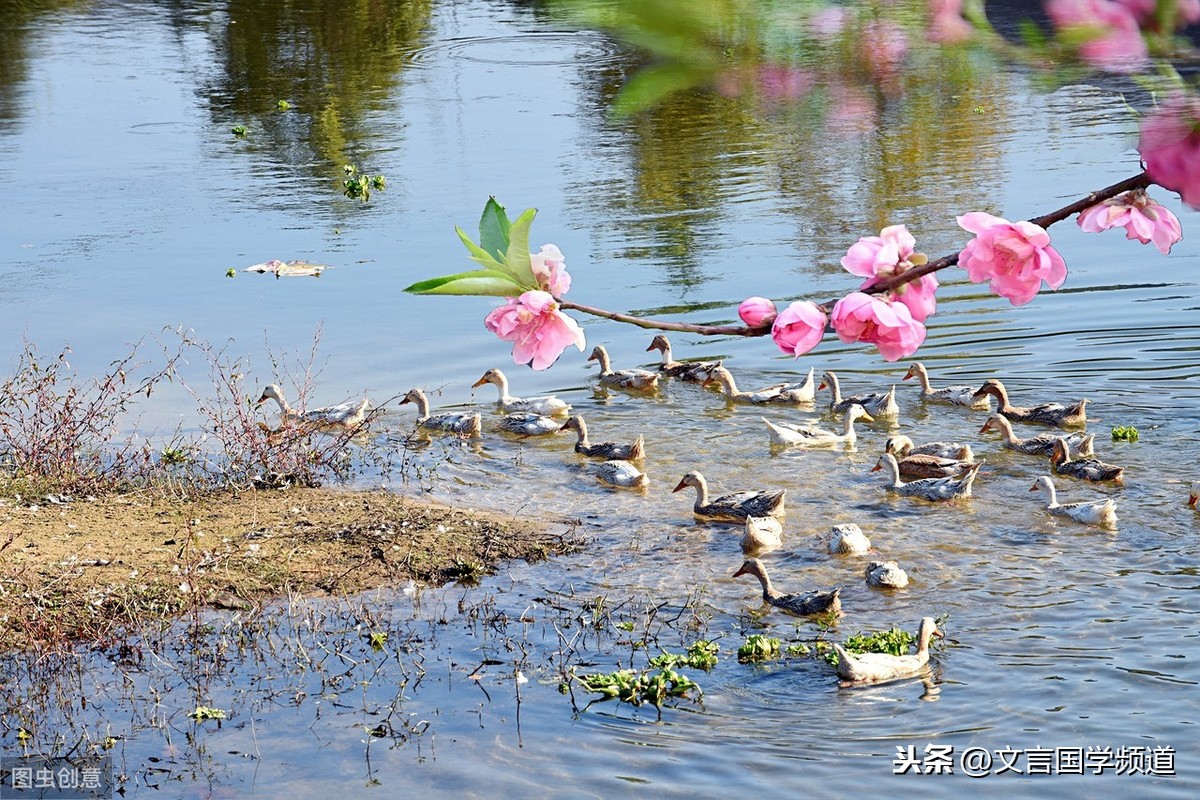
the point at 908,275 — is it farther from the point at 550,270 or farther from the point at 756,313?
the point at 550,270

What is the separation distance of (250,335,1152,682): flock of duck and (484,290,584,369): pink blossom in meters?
5.70

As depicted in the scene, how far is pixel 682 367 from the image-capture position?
1420cm

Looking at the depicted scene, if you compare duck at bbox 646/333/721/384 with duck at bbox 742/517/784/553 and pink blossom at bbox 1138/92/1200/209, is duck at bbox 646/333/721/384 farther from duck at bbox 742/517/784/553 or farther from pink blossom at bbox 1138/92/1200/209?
pink blossom at bbox 1138/92/1200/209

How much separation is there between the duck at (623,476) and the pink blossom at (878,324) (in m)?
9.41

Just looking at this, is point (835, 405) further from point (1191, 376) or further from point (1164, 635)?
point (1164, 635)

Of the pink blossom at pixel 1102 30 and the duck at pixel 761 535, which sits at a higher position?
the pink blossom at pixel 1102 30

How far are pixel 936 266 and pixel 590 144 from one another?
75.3 ft

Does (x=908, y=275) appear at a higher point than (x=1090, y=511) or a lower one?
higher

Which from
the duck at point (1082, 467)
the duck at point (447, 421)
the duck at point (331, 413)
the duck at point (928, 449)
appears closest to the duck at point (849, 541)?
the duck at point (928, 449)

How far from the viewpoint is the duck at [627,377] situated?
1395 centimetres

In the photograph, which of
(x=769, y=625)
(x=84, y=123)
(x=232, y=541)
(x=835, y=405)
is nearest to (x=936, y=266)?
(x=769, y=625)

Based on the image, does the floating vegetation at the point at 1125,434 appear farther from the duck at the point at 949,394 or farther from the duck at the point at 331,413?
the duck at the point at 331,413

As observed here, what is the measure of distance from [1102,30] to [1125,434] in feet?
36.3

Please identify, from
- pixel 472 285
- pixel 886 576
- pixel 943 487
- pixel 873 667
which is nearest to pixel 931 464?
pixel 943 487
